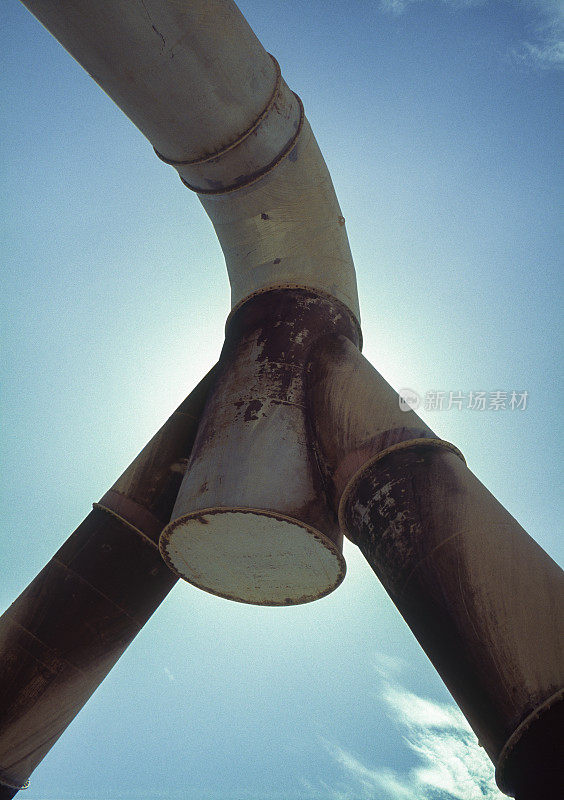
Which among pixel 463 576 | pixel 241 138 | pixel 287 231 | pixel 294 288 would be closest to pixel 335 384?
pixel 294 288

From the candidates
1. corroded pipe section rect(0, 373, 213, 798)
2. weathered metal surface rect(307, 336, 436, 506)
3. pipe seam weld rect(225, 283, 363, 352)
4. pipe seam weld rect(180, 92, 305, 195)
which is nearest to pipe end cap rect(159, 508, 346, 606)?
weathered metal surface rect(307, 336, 436, 506)

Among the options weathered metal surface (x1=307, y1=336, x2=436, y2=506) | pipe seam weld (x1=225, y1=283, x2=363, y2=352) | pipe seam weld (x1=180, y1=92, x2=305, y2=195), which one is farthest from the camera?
pipe seam weld (x1=180, y1=92, x2=305, y2=195)

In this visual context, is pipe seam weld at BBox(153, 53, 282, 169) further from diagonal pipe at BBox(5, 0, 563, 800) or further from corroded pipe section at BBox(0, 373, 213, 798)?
corroded pipe section at BBox(0, 373, 213, 798)

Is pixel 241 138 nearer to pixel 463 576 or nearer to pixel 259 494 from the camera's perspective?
pixel 259 494

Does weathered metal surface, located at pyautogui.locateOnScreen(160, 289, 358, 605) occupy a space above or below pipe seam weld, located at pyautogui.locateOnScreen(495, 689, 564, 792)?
above

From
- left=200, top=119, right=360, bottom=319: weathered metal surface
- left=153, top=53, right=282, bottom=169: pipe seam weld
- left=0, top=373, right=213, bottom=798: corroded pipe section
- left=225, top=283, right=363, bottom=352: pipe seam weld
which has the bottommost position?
left=0, top=373, right=213, bottom=798: corroded pipe section

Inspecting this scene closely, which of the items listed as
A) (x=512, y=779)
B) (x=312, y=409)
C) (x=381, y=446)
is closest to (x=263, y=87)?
(x=312, y=409)

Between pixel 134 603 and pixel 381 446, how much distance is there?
227cm

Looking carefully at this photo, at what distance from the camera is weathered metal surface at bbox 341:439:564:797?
6.86 ft

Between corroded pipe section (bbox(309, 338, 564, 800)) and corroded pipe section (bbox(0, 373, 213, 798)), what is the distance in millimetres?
1620

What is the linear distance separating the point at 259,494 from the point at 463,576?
1265 mm

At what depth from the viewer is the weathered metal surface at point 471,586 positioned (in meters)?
2.09

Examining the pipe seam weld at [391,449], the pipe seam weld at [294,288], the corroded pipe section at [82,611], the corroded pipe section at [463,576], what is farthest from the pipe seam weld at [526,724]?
the pipe seam weld at [294,288]

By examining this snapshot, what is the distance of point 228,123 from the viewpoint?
4.42 meters
